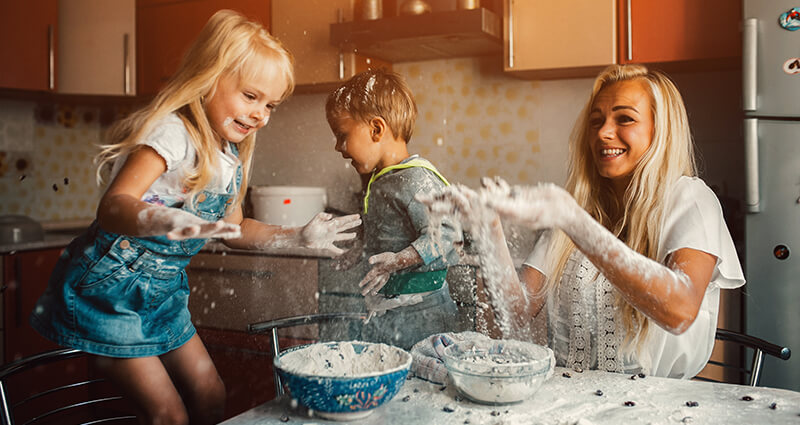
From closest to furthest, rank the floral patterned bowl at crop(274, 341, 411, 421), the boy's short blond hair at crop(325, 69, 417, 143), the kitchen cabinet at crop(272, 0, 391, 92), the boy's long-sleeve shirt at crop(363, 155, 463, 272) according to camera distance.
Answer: the floral patterned bowl at crop(274, 341, 411, 421) < the boy's long-sleeve shirt at crop(363, 155, 463, 272) < the boy's short blond hair at crop(325, 69, 417, 143) < the kitchen cabinet at crop(272, 0, 391, 92)

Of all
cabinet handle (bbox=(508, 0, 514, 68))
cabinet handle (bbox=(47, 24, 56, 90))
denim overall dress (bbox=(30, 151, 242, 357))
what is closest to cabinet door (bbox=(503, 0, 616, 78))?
cabinet handle (bbox=(508, 0, 514, 68))

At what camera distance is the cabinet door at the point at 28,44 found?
2330 millimetres

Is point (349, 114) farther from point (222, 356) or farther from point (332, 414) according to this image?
point (222, 356)

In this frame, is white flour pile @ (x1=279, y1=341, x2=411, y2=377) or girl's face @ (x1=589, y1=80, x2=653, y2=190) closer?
white flour pile @ (x1=279, y1=341, x2=411, y2=377)

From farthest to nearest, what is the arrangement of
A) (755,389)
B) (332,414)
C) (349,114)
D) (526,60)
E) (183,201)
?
(526,60), (349,114), (183,201), (755,389), (332,414)

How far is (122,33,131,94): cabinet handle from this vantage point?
8.59 feet

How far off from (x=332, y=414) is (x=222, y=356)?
5.34ft

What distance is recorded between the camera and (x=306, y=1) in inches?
93.0

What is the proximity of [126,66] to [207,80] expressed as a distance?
1551mm

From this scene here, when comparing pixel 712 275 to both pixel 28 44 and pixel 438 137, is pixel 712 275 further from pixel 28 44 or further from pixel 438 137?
pixel 28 44

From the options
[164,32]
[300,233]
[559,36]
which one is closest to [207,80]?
[300,233]

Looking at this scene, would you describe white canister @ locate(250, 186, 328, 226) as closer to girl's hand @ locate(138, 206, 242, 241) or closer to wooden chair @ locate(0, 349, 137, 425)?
wooden chair @ locate(0, 349, 137, 425)

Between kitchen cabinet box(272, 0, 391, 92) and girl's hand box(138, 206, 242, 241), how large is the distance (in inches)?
56.1

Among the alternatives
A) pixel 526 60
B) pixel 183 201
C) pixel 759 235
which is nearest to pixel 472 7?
pixel 526 60
